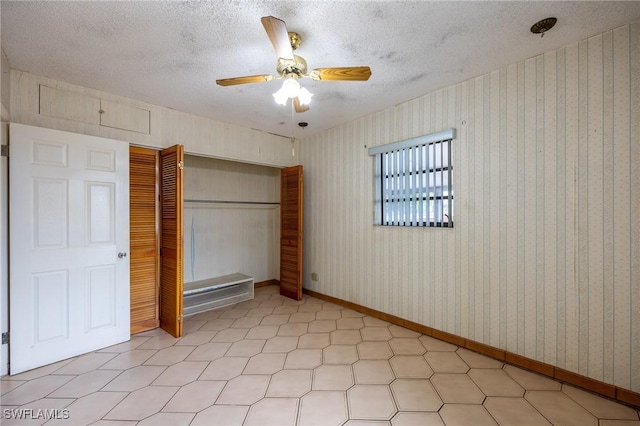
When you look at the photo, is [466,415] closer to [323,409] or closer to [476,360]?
[476,360]

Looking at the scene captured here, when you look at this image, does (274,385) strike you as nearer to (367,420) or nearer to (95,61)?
(367,420)

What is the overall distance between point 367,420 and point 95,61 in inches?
136

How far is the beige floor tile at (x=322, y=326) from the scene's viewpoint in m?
3.20

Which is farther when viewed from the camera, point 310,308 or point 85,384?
point 310,308

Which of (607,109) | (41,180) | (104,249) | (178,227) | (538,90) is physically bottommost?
(104,249)

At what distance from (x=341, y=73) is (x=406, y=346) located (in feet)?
8.40

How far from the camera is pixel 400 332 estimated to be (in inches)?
124

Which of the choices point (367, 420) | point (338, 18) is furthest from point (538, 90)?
point (367, 420)

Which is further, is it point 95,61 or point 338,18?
point 95,61

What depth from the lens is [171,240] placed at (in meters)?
3.14

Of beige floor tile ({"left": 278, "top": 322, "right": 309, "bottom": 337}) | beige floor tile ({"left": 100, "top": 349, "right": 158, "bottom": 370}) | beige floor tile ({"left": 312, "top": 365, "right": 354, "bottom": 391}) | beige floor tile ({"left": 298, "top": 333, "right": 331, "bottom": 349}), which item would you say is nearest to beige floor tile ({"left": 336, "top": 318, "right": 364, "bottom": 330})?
beige floor tile ({"left": 298, "top": 333, "right": 331, "bottom": 349})

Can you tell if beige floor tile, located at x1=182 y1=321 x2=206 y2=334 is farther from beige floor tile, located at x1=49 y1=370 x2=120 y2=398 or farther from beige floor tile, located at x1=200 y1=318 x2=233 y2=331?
beige floor tile, located at x1=49 y1=370 x2=120 y2=398

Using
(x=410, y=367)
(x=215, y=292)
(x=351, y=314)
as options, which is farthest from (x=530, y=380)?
(x=215, y=292)

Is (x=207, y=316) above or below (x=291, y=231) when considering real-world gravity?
below
